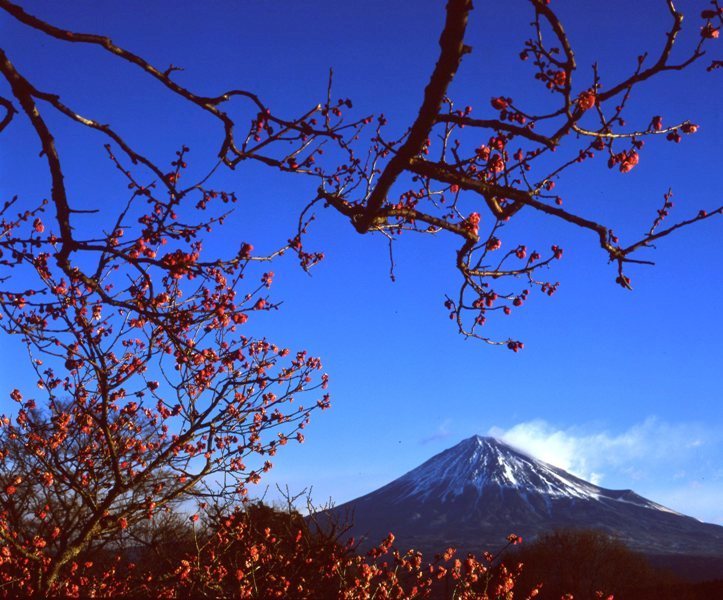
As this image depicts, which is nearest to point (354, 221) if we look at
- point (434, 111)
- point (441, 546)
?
point (434, 111)

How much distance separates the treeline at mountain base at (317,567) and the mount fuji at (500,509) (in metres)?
69.8

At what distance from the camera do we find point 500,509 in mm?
150750

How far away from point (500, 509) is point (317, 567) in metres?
150

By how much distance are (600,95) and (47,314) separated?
607 cm

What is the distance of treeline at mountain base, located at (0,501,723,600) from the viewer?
1133 cm

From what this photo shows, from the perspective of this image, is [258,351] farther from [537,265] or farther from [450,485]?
[450,485]

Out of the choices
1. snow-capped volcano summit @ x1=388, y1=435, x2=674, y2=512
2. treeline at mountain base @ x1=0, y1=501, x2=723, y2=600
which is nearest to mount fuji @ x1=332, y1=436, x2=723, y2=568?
snow-capped volcano summit @ x1=388, y1=435, x2=674, y2=512

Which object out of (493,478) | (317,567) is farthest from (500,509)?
(317,567)

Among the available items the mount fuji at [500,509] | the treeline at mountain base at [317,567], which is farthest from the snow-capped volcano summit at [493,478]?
the treeline at mountain base at [317,567]

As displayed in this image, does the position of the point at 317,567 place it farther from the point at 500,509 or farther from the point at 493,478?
the point at 493,478

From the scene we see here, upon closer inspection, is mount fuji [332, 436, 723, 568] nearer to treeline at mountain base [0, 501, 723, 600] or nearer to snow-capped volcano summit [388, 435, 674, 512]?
snow-capped volcano summit [388, 435, 674, 512]

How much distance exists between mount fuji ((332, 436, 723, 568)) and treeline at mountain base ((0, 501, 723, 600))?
69.8m

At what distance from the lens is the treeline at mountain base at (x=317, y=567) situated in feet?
37.2

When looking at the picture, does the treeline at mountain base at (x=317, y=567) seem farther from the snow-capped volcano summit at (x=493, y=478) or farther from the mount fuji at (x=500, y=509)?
the snow-capped volcano summit at (x=493, y=478)
